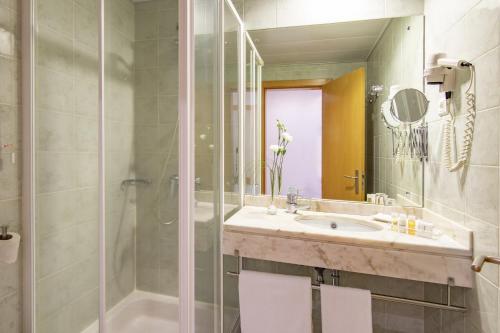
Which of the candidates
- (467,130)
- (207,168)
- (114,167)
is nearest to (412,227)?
(467,130)

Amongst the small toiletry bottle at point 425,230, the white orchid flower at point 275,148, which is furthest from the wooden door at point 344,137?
the small toiletry bottle at point 425,230

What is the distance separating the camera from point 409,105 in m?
1.46

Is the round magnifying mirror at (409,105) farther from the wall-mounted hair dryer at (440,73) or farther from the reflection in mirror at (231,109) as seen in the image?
the reflection in mirror at (231,109)

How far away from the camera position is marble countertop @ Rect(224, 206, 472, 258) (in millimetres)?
1101

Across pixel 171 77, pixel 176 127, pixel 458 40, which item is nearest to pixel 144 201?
pixel 176 127

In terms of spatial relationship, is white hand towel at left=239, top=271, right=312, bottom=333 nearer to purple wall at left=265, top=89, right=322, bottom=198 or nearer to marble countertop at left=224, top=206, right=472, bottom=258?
marble countertop at left=224, top=206, right=472, bottom=258

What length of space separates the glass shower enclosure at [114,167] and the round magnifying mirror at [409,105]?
1017mm

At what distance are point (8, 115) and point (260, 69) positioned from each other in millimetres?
1456

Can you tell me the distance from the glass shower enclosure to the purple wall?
0.51 metres

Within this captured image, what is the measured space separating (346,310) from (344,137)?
0.99m

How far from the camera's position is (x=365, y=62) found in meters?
1.62

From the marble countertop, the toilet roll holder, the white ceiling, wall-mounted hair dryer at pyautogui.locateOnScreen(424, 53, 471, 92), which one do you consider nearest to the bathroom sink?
the marble countertop

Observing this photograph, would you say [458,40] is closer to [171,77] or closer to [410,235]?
[410,235]

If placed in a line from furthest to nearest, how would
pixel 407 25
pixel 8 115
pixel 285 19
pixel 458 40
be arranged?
pixel 285 19 → pixel 407 25 → pixel 8 115 → pixel 458 40
